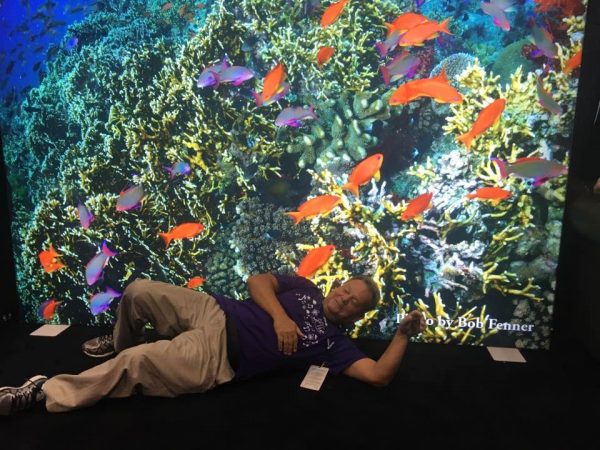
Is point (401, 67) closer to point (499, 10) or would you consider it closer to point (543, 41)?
point (499, 10)

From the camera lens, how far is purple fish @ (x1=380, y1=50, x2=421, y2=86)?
2.68 metres

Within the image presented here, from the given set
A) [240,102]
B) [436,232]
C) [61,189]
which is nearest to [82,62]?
[61,189]

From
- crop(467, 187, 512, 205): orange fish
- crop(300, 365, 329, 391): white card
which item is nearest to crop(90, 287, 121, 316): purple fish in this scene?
crop(300, 365, 329, 391): white card

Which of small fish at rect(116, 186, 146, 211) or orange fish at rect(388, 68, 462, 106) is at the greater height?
orange fish at rect(388, 68, 462, 106)

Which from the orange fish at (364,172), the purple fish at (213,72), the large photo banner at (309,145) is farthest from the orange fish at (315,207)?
the purple fish at (213,72)

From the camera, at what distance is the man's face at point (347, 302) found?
2.48 m

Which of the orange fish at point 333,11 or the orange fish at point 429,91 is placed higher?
the orange fish at point 333,11

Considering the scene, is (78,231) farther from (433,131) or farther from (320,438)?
(433,131)

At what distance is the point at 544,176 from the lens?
107 inches

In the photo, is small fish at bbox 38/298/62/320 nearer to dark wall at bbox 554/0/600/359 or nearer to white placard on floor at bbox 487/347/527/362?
white placard on floor at bbox 487/347/527/362

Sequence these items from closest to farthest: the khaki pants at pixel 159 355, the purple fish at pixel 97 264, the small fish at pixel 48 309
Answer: the khaki pants at pixel 159 355, the purple fish at pixel 97 264, the small fish at pixel 48 309

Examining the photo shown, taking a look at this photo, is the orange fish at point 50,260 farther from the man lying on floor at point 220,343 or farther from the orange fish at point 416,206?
the orange fish at point 416,206

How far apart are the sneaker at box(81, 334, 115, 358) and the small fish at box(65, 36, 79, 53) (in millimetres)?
1709

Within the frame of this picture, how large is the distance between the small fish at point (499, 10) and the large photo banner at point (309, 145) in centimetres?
1
